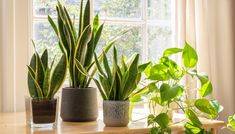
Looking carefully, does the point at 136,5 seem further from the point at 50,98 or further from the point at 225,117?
the point at 50,98

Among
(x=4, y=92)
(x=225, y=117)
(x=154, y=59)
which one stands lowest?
(x=225, y=117)

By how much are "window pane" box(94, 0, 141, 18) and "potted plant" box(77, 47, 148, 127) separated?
753 millimetres

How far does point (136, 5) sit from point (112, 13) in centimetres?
17

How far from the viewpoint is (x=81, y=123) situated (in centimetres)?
156

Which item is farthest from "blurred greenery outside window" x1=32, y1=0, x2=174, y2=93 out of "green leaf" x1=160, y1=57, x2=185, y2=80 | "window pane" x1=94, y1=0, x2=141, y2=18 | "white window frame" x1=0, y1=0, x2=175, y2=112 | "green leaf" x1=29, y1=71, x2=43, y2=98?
"green leaf" x1=160, y1=57, x2=185, y2=80

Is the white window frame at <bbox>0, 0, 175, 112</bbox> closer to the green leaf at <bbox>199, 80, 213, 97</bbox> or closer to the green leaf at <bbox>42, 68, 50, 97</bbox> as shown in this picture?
the green leaf at <bbox>42, 68, 50, 97</bbox>

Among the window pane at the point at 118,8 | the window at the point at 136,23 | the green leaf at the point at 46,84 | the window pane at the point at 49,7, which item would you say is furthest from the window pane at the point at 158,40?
the green leaf at the point at 46,84

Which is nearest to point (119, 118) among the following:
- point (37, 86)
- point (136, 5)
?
point (37, 86)

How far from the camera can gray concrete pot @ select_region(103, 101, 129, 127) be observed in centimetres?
147

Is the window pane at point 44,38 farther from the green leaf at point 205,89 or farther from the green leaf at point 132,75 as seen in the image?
the green leaf at point 205,89

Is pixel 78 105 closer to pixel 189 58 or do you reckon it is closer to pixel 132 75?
pixel 132 75

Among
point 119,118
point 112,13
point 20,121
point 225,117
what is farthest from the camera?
point 112,13

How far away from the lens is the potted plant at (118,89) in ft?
4.82

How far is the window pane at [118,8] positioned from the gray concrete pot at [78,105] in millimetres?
742
